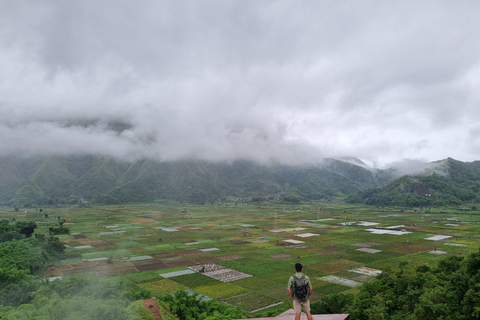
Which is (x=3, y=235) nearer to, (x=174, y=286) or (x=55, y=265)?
(x=55, y=265)

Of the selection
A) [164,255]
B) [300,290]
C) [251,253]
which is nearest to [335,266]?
[251,253]

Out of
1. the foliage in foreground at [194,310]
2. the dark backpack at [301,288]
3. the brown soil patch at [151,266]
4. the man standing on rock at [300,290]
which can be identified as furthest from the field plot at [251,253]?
the dark backpack at [301,288]

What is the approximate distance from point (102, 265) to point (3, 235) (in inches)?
1502

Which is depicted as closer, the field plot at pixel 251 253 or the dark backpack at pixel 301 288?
the dark backpack at pixel 301 288

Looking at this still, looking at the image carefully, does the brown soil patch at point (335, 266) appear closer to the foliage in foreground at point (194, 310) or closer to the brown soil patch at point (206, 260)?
the brown soil patch at point (206, 260)

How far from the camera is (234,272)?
51500 mm

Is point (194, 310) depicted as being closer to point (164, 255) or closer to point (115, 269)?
point (115, 269)

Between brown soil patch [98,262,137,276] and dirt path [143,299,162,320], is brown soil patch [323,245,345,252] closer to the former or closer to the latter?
brown soil patch [98,262,137,276]

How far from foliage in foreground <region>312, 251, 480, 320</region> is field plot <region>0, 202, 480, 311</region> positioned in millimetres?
10573

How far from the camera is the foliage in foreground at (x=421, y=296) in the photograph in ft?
72.4

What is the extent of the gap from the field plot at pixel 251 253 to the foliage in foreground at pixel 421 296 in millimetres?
10573

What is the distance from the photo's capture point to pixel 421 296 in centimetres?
2459

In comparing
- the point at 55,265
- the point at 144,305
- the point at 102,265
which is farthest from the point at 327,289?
the point at 55,265

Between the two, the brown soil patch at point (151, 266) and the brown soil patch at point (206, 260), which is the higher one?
the brown soil patch at point (206, 260)
